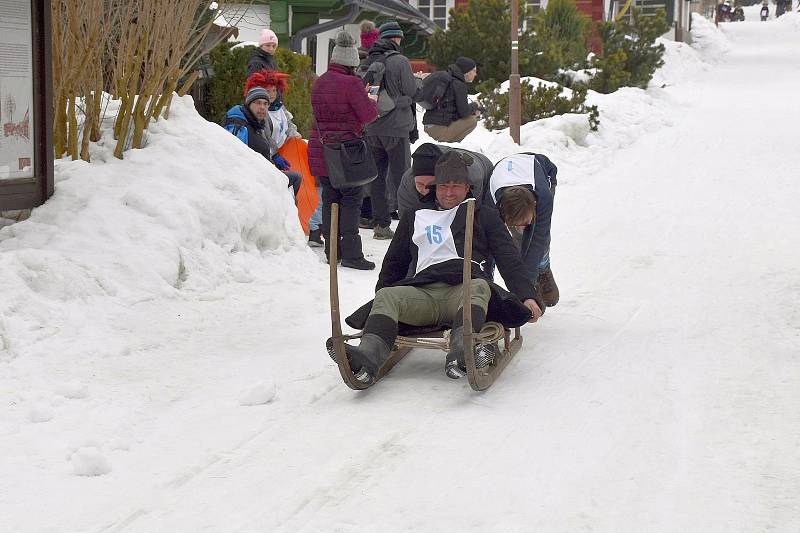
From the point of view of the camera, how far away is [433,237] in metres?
6.04

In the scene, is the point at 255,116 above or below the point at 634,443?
above

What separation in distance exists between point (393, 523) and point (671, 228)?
7.28 metres

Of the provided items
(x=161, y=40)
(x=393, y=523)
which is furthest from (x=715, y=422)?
(x=161, y=40)

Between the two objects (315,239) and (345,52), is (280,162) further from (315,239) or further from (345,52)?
(345,52)

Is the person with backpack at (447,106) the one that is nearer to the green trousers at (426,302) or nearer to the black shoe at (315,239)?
the black shoe at (315,239)

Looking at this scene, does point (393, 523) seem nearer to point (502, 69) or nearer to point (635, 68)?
point (502, 69)

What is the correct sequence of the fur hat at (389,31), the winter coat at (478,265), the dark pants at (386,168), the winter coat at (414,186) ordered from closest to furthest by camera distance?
the winter coat at (478,265) < the winter coat at (414,186) < the dark pants at (386,168) < the fur hat at (389,31)

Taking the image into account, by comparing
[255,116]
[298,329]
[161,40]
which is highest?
[161,40]

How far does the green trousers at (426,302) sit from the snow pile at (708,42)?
3866 cm

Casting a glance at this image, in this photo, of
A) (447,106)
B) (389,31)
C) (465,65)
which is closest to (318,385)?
(389,31)

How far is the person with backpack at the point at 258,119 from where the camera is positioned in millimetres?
9508

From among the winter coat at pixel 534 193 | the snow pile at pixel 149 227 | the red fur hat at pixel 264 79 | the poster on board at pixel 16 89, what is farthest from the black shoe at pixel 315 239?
the winter coat at pixel 534 193

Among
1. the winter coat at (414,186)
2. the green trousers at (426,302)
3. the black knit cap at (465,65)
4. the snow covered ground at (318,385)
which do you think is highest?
the black knit cap at (465,65)

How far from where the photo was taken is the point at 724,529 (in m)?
3.83
